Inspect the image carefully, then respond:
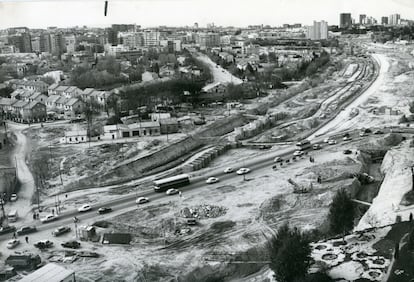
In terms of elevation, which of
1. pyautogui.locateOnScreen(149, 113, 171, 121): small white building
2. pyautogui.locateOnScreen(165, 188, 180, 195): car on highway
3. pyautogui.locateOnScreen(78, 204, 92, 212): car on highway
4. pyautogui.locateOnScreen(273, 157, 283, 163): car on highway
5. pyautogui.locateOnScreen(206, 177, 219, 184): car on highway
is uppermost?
pyautogui.locateOnScreen(149, 113, 171, 121): small white building

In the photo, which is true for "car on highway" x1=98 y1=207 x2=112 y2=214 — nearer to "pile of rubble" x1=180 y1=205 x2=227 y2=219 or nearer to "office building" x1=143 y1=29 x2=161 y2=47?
"pile of rubble" x1=180 y1=205 x2=227 y2=219

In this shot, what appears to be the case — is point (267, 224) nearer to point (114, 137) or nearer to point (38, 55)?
point (114, 137)

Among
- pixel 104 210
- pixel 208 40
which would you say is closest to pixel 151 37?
pixel 208 40

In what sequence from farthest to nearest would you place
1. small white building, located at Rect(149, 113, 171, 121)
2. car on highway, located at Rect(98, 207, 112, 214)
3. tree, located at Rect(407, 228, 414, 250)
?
1. small white building, located at Rect(149, 113, 171, 121)
2. car on highway, located at Rect(98, 207, 112, 214)
3. tree, located at Rect(407, 228, 414, 250)

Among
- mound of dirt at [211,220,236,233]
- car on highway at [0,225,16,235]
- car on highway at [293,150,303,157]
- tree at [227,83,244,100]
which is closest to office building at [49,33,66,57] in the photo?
tree at [227,83,244,100]

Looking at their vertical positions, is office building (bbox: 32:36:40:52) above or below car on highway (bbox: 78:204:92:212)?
above

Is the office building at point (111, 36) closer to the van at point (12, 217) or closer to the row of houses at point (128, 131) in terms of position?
the row of houses at point (128, 131)

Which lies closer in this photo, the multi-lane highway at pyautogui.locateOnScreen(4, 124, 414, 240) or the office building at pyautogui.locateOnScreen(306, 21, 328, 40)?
the multi-lane highway at pyautogui.locateOnScreen(4, 124, 414, 240)

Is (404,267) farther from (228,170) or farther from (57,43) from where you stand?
(57,43)
